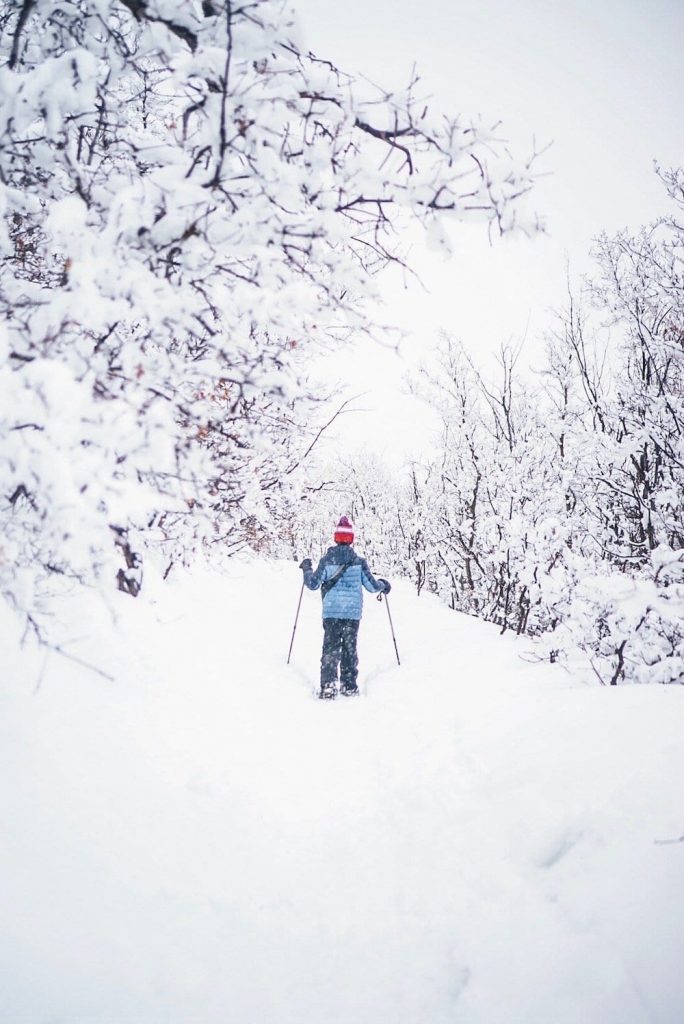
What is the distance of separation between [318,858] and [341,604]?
3849 mm

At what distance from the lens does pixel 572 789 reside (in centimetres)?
273

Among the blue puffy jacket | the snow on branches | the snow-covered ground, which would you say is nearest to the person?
the blue puffy jacket

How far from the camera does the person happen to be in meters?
6.42

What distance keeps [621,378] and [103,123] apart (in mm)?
9834

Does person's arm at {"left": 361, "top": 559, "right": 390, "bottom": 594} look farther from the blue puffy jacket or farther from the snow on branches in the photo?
the snow on branches

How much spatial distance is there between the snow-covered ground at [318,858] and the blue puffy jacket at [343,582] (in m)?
2.48

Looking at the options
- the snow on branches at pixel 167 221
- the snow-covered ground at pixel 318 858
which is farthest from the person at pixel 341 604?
the snow on branches at pixel 167 221

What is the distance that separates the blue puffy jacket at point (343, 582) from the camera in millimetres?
6668

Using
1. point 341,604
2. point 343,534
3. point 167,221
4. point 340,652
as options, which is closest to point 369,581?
point 341,604

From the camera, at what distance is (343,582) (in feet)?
22.2

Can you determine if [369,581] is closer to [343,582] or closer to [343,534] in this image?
[343,582]

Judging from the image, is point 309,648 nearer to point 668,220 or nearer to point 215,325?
point 215,325

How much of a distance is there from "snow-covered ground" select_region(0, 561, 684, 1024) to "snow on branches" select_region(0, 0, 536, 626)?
122 cm

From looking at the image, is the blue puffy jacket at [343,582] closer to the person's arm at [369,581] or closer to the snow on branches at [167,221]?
the person's arm at [369,581]
